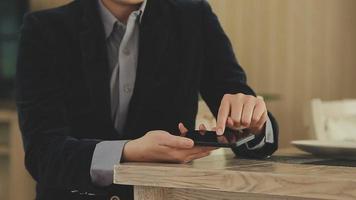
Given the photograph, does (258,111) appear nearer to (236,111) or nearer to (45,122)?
(236,111)

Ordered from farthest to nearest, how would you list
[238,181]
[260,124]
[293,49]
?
[293,49]
[260,124]
[238,181]

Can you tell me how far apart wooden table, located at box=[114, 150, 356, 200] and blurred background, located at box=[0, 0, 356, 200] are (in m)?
2.73

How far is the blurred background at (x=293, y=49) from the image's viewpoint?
12.5 ft

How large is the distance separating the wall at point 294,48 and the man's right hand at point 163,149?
276cm

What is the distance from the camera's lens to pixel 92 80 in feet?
4.41

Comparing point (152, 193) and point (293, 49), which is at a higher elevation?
point (152, 193)

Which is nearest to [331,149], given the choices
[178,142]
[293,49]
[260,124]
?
[260,124]

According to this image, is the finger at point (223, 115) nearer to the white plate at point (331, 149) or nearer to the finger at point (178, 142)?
the finger at point (178, 142)

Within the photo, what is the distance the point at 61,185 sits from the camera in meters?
1.22

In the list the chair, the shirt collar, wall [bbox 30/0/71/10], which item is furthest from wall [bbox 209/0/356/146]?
the shirt collar

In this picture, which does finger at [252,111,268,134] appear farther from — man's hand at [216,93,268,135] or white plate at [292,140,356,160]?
white plate at [292,140,356,160]

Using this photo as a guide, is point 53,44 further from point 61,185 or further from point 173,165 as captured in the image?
point 173,165

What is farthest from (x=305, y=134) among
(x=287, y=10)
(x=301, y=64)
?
(x=287, y=10)

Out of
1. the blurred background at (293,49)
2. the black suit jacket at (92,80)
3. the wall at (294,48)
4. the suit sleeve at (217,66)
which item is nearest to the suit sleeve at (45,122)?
the black suit jacket at (92,80)
